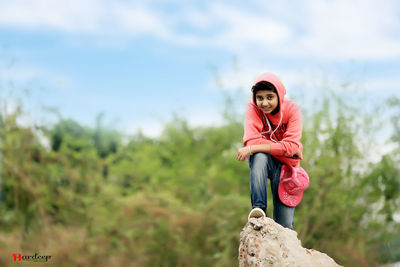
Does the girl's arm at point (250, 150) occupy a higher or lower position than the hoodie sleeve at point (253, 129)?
lower

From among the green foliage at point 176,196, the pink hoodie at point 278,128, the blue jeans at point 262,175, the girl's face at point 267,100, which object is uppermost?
the girl's face at point 267,100

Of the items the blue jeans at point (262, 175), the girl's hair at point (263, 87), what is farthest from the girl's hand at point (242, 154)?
the girl's hair at point (263, 87)

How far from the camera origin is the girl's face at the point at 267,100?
Result: 4.03 metres

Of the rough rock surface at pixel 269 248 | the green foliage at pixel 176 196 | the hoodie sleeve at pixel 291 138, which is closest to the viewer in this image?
the rough rock surface at pixel 269 248

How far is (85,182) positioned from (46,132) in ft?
6.49

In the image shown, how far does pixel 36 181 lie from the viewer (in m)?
13.2

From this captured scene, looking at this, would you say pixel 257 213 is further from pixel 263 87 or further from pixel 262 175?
pixel 263 87

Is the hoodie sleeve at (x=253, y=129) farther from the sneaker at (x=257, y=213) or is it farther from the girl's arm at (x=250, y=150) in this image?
the sneaker at (x=257, y=213)

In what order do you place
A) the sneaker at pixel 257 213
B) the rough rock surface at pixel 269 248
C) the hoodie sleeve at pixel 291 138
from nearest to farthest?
the rough rock surface at pixel 269 248
the sneaker at pixel 257 213
the hoodie sleeve at pixel 291 138

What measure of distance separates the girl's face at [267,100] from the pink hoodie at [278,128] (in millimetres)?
54

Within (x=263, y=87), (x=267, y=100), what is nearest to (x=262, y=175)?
(x=267, y=100)

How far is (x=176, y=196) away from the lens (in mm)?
13484

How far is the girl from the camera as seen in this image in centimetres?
393

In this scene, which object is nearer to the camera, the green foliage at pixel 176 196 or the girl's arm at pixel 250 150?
the girl's arm at pixel 250 150
